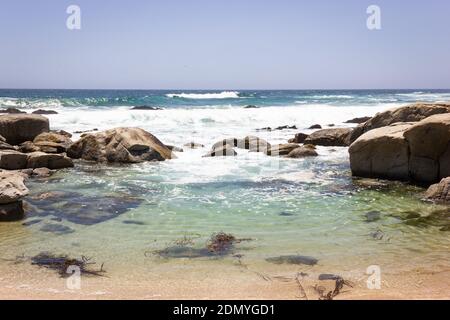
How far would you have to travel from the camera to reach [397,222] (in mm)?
7484

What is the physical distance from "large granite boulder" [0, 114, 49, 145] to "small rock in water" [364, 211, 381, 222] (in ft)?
41.1

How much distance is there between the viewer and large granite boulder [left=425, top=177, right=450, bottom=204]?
8.65 metres

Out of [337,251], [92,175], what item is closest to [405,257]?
[337,251]

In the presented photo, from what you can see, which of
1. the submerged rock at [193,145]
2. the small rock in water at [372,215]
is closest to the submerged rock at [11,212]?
the small rock in water at [372,215]

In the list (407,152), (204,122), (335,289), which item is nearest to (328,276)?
(335,289)

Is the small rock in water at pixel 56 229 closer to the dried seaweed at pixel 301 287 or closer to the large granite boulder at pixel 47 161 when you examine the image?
the dried seaweed at pixel 301 287

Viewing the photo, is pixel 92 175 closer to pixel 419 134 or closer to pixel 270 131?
pixel 419 134

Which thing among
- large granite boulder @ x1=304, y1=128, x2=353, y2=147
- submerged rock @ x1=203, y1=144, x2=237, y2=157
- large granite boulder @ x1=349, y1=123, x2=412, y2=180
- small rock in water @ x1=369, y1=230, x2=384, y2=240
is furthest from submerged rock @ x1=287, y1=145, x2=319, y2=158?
small rock in water @ x1=369, y1=230, x2=384, y2=240

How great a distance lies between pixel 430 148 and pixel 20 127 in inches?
512

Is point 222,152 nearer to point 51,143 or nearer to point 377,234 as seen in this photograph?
point 51,143

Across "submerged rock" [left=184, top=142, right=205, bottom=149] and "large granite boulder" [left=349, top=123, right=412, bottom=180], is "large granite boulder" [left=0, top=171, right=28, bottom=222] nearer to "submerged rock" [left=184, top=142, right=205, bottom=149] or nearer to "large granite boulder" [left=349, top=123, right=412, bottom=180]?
"large granite boulder" [left=349, top=123, right=412, bottom=180]

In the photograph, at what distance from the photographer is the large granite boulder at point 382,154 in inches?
415

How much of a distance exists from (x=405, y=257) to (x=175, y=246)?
9.59ft
